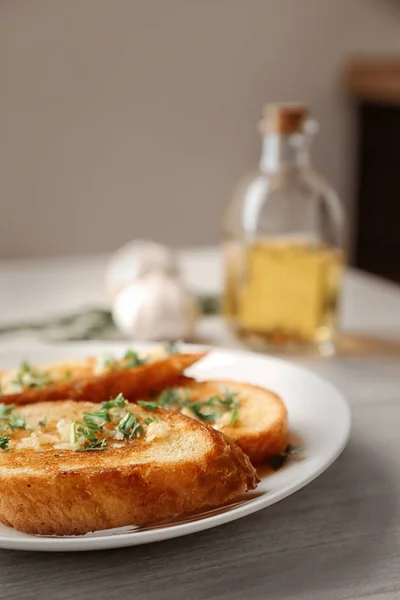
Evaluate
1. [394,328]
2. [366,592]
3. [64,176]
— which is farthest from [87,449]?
[64,176]

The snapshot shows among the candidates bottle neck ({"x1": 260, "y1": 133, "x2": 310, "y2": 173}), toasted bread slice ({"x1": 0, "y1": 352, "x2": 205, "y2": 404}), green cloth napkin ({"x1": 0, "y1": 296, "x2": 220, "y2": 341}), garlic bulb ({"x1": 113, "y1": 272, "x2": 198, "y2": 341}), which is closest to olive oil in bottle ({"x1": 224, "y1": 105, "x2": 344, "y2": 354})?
bottle neck ({"x1": 260, "y1": 133, "x2": 310, "y2": 173})

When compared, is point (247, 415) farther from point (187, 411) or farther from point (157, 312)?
point (157, 312)

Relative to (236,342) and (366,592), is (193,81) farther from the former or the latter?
(366,592)

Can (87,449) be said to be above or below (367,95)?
below

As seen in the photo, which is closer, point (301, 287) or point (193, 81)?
point (301, 287)

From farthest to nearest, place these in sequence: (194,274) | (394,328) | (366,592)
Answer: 1. (194,274)
2. (394,328)
3. (366,592)

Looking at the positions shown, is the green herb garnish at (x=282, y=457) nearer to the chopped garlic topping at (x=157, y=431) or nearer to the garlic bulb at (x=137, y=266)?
the chopped garlic topping at (x=157, y=431)

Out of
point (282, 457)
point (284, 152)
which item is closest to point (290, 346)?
point (284, 152)
